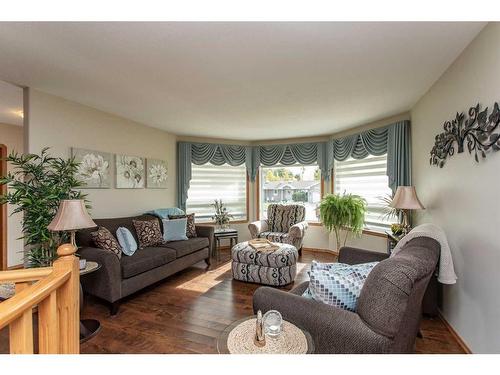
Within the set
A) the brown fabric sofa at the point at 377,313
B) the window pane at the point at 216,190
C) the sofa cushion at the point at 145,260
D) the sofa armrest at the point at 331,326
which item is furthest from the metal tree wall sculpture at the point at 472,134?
the window pane at the point at 216,190

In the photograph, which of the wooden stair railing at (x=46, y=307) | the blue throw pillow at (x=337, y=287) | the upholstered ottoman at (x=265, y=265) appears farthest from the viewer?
the upholstered ottoman at (x=265, y=265)

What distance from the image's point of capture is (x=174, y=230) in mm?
3754

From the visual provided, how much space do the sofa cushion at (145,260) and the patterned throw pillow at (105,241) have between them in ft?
0.43

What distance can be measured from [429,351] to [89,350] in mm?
2594

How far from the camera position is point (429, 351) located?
1.90 m

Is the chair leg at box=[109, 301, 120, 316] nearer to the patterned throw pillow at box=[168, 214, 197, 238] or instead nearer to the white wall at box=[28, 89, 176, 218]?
the white wall at box=[28, 89, 176, 218]

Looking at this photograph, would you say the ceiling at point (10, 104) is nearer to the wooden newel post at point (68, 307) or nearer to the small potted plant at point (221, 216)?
the wooden newel post at point (68, 307)

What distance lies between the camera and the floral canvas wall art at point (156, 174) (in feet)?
13.9

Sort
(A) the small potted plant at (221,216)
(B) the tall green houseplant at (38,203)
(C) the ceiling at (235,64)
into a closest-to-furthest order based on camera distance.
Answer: (C) the ceiling at (235,64), (B) the tall green houseplant at (38,203), (A) the small potted plant at (221,216)

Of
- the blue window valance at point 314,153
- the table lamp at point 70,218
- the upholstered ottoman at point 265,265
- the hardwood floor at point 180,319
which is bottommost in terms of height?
the hardwood floor at point 180,319

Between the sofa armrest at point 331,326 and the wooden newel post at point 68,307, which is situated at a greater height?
the wooden newel post at point 68,307

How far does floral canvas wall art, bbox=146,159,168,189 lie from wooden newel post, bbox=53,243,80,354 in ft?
10.9

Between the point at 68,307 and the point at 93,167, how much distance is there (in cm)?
278
